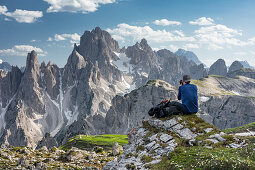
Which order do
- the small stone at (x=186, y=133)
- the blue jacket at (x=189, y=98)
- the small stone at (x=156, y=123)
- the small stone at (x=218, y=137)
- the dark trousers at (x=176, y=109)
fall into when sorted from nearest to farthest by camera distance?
the small stone at (x=218, y=137)
the small stone at (x=186, y=133)
the small stone at (x=156, y=123)
the blue jacket at (x=189, y=98)
the dark trousers at (x=176, y=109)

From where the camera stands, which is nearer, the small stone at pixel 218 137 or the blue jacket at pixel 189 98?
the small stone at pixel 218 137

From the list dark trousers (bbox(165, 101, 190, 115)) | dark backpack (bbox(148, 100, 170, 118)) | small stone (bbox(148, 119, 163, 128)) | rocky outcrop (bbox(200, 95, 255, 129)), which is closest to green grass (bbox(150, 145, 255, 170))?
small stone (bbox(148, 119, 163, 128))

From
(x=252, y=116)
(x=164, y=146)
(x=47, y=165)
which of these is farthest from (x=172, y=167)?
(x=252, y=116)

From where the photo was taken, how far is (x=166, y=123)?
17.9 meters

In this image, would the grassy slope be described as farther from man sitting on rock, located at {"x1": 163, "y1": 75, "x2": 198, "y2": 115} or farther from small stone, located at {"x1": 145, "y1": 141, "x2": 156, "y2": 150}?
man sitting on rock, located at {"x1": 163, "y1": 75, "x2": 198, "y2": 115}

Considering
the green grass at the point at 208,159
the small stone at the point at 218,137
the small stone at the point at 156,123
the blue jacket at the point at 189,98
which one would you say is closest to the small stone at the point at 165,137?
the small stone at the point at 156,123

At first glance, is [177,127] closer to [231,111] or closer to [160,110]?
[160,110]

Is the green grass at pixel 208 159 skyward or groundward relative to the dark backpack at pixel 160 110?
groundward

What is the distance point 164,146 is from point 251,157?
5763 millimetres

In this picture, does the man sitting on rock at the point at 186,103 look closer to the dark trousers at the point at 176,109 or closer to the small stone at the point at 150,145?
the dark trousers at the point at 176,109

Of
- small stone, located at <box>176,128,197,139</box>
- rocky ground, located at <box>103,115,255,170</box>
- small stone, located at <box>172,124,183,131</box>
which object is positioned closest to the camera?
rocky ground, located at <box>103,115,255,170</box>

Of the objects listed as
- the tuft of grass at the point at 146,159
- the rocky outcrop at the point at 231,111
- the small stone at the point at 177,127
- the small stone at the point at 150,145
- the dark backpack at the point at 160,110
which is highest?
the dark backpack at the point at 160,110

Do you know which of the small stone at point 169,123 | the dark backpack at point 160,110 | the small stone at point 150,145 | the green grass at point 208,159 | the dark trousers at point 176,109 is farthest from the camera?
the dark backpack at point 160,110

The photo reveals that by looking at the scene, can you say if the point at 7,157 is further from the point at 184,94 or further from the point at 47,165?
the point at 184,94
